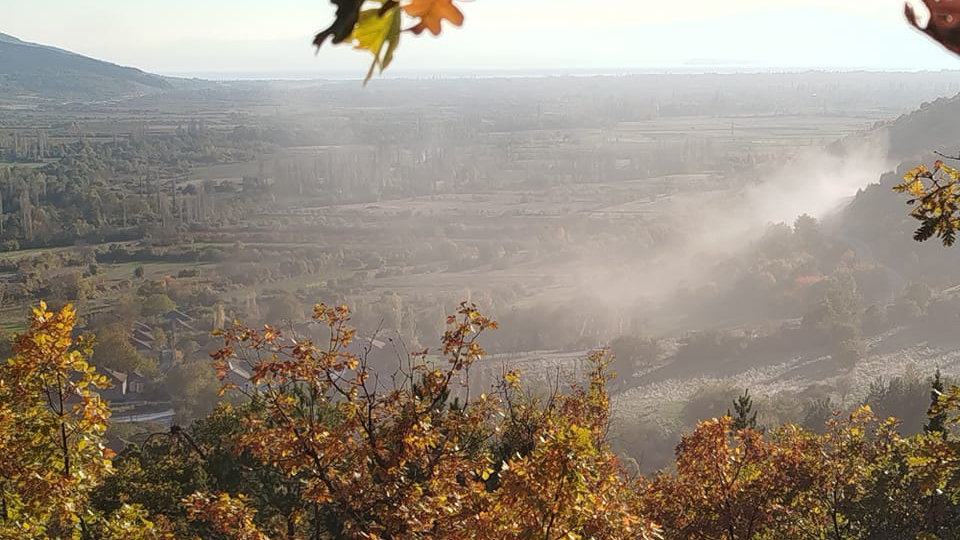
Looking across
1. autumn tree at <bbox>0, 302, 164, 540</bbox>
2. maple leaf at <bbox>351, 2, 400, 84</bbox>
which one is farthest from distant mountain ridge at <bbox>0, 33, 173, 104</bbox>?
maple leaf at <bbox>351, 2, 400, 84</bbox>

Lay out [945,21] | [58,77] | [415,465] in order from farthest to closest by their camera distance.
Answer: [58,77], [415,465], [945,21]

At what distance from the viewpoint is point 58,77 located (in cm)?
8762

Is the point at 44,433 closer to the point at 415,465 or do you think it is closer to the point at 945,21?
the point at 415,465

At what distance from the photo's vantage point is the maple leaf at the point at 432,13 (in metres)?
0.41

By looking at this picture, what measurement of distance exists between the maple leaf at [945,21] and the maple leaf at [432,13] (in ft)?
1.19

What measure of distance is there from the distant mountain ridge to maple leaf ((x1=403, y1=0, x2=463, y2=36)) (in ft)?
309

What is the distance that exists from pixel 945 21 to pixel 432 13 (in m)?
0.38

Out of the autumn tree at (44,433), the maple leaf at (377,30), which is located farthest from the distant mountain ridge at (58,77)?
the maple leaf at (377,30)

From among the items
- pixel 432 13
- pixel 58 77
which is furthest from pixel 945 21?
pixel 58 77

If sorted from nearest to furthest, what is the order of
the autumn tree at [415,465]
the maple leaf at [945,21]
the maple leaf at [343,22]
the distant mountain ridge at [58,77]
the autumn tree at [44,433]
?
the maple leaf at [343,22] → the maple leaf at [945,21] → the autumn tree at [415,465] → the autumn tree at [44,433] → the distant mountain ridge at [58,77]

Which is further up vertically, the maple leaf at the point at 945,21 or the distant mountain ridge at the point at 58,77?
the distant mountain ridge at the point at 58,77

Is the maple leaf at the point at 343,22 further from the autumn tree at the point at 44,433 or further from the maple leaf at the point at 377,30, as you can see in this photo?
the autumn tree at the point at 44,433

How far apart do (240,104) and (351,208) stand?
37505 millimetres

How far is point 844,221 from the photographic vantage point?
4328 centimetres
